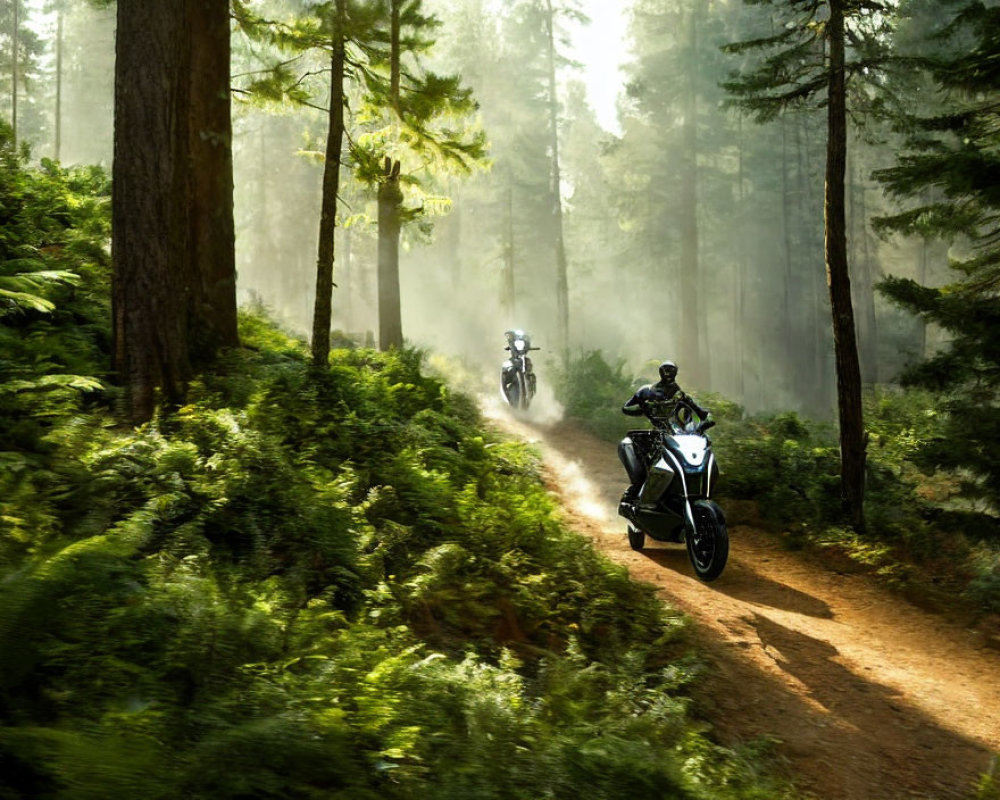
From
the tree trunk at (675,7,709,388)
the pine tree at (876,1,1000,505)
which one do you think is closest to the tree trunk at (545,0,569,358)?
the tree trunk at (675,7,709,388)

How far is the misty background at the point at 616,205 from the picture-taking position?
3844cm

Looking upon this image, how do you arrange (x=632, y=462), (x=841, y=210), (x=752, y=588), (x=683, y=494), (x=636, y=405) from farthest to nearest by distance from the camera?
Answer: 1. (x=841, y=210)
2. (x=636, y=405)
3. (x=632, y=462)
4. (x=752, y=588)
5. (x=683, y=494)

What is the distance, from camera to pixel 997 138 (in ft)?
31.3

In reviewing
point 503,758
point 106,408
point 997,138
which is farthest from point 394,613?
point 997,138

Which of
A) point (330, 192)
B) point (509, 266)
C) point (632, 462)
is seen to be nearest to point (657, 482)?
point (632, 462)

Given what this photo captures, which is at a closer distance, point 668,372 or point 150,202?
Result: point 150,202

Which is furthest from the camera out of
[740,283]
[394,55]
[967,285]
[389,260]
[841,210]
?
[740,283]

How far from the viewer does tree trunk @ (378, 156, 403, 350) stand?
1765cm

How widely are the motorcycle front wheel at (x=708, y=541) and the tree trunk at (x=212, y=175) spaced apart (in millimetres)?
5856

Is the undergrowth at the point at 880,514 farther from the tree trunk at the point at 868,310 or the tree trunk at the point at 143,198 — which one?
the tree trunk at the point at 868,310

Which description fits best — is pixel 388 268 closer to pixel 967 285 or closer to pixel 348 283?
pixel 967 285

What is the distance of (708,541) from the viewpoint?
7.88 metres

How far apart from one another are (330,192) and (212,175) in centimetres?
214

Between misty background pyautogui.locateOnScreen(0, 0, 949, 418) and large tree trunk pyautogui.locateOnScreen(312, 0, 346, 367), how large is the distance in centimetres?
2091
